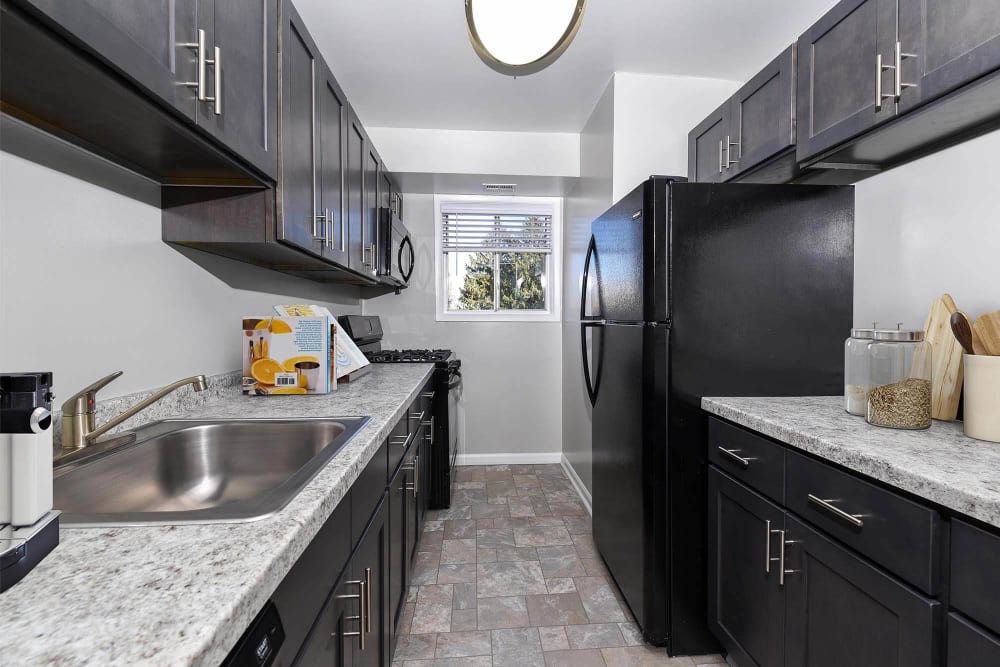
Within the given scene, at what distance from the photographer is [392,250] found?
2980mm

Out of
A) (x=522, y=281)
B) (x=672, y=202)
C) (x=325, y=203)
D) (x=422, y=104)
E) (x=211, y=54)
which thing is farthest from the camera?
(x=522, y=281)

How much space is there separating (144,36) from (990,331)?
1.88 meters

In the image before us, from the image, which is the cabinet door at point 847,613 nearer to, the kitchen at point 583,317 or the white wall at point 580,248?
the kitchen at point 583,317

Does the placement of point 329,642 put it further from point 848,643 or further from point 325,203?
→ point 325,203

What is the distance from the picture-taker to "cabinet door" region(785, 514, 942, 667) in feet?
2.87

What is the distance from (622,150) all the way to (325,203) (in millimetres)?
1666

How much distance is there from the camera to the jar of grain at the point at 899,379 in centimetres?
120

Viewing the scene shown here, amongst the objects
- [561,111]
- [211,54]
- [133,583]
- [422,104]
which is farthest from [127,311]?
[561,111]

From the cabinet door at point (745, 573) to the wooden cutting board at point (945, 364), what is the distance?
576mm

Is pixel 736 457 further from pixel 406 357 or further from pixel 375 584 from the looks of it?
pixel 406 357

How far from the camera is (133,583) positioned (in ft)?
1.70

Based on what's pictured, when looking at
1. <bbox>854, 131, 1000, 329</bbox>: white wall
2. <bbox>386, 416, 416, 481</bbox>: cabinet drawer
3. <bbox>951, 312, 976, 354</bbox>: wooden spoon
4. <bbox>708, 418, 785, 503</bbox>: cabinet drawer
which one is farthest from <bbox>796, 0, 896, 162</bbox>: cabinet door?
<bbox>386, 416, 416, 481</bbox>: cabinet drawer

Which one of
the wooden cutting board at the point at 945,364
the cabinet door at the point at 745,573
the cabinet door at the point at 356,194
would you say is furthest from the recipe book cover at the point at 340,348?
the wooden cutting board at the point at 945,364

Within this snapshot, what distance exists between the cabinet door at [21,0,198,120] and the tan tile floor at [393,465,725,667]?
5.98ft
